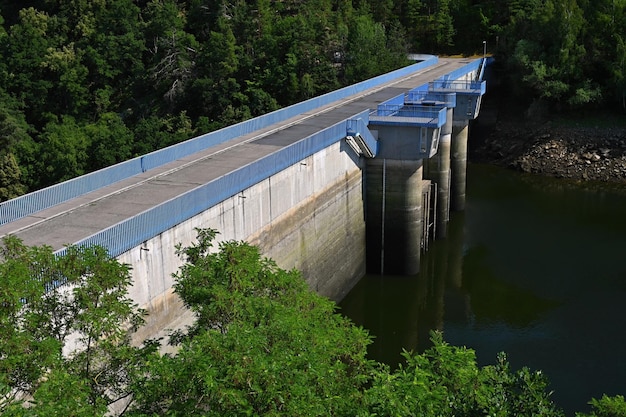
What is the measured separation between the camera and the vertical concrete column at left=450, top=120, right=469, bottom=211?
4656 cm

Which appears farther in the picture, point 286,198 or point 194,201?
point 286,198

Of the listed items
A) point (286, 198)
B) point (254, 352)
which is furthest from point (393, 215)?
point (254, 352)

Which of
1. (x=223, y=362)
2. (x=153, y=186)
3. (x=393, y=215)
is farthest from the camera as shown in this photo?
(x=393, y=215)

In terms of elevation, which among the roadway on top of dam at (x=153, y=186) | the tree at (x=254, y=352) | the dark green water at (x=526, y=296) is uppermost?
the tree at (x=254, y=352)

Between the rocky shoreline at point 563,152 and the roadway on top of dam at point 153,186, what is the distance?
71.9 feet

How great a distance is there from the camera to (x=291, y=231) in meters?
29.0

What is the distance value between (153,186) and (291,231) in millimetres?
6353

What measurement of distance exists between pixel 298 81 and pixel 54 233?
1780 inches

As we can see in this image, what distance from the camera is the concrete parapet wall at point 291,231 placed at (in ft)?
68.0

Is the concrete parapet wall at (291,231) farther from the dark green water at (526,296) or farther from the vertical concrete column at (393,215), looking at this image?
the dark green water at (526,296)

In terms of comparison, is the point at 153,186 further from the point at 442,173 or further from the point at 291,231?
the point at 442,173

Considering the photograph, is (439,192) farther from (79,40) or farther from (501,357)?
(79,40)

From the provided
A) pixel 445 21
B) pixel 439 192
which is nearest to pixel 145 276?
pixel 439 192

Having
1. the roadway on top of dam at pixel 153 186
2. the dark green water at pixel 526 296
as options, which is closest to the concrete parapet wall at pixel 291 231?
the roadway on top of dam at pixel 153 186
